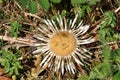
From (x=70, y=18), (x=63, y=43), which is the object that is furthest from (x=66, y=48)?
(x=70, y=18)

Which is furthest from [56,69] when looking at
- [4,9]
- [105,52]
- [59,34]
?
[4,9]

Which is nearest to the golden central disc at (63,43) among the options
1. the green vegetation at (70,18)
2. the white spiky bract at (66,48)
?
the white spiky bract at (66,48)

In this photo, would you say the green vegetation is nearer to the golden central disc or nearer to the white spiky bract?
the white spiky bract

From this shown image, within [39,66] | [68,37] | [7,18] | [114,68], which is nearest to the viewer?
[114,68]

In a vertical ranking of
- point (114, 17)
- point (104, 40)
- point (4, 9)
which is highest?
point (4, 9)

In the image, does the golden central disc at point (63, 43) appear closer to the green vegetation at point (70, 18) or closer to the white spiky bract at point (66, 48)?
the white spiky bract at point (66, 48)

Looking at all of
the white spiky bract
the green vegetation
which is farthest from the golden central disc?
the green vegetation

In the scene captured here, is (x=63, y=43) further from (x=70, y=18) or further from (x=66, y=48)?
(x=70, y=18)

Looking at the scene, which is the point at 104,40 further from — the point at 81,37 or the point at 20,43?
the point at 20,43
